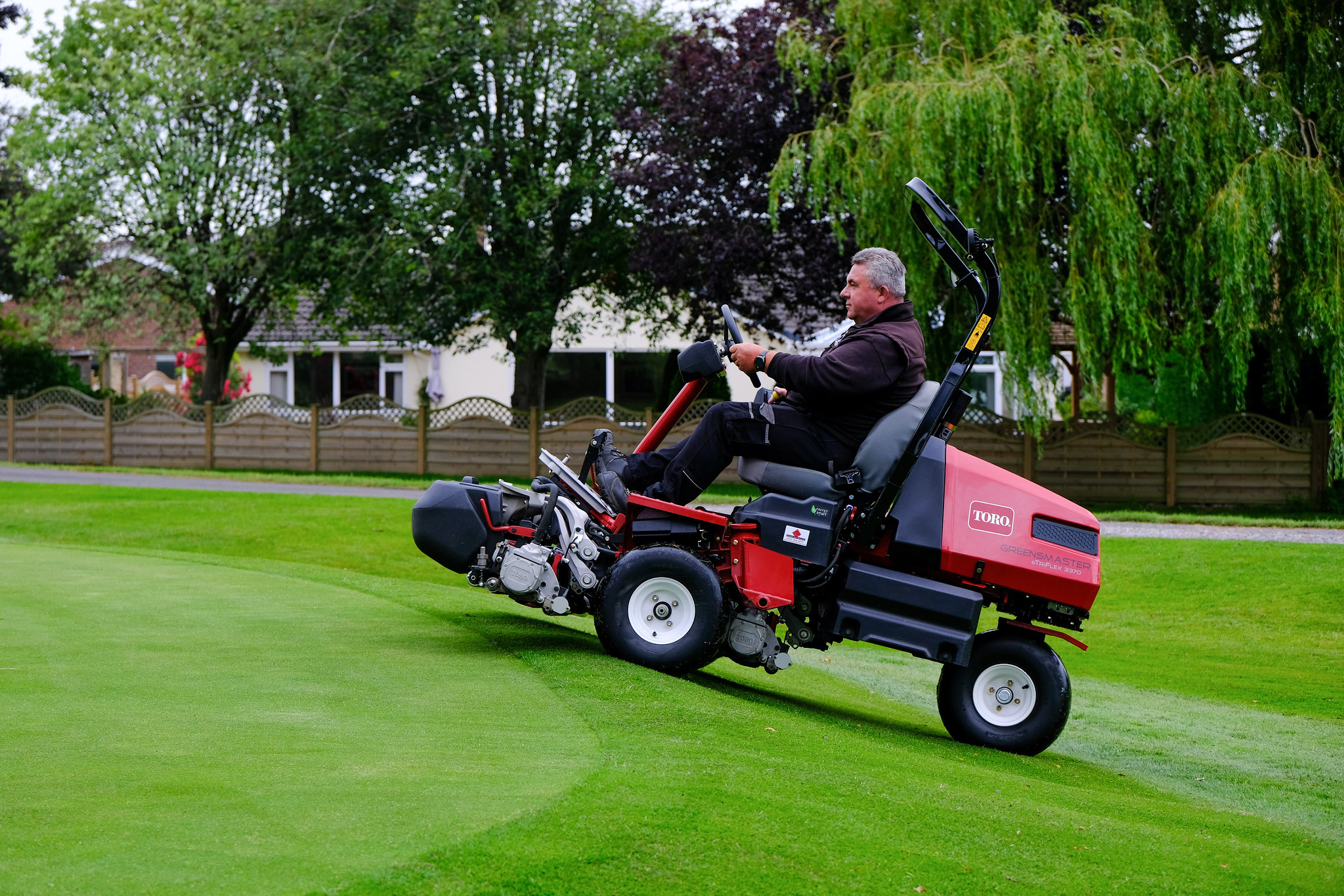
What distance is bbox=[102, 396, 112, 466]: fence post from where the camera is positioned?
30578 mm

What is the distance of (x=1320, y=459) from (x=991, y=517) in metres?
17.3

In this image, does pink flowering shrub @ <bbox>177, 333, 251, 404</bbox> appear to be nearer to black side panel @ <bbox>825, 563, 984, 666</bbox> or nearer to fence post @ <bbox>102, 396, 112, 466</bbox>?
fence post @ <bbox>102, 396, 112, 466</bbox>

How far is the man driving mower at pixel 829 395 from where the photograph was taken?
6.82 metres

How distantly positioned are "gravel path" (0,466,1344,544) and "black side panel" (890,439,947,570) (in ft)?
23.6

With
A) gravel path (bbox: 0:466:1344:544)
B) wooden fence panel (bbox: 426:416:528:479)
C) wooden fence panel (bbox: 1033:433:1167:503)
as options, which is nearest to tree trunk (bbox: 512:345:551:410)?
wooden fence panel (bbox: 426:416:528:479)

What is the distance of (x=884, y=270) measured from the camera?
7066 millimetres

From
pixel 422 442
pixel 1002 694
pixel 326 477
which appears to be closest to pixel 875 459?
pixel 1002 694

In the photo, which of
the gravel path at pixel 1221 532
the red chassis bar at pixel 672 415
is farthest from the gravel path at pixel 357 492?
the red chassis bar at pixel 672 415

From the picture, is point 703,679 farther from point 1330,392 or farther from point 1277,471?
point 1277,471

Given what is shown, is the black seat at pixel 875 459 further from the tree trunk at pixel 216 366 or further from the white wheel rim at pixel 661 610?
the tree trunk at pixel 216 366

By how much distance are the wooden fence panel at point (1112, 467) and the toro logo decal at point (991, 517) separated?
53.4 ft

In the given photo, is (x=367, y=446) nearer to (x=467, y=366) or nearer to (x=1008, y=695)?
(x=467, y=366)

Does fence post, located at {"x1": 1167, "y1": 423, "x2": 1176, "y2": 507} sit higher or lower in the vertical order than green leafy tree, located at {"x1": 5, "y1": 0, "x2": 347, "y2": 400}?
lower

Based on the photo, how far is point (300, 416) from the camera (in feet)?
95.2
